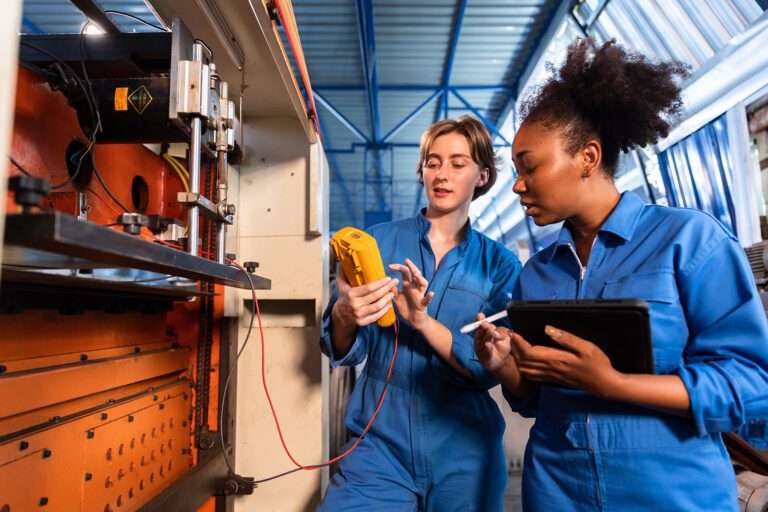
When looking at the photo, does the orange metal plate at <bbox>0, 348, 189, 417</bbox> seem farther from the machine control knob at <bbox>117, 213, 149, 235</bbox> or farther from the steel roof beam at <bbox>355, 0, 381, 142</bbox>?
the steel roof beam at <bbox>355, 0, 381, 142</bbox>

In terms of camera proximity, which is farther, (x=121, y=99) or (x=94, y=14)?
(x=94, y=14)

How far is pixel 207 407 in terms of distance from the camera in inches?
67.1

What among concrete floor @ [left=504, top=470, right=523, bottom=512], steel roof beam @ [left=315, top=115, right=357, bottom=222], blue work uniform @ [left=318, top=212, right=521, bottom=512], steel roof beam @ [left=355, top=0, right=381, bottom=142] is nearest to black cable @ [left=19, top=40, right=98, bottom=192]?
blue work uniform @ [left=318, top=212, right=521, bottom=512]

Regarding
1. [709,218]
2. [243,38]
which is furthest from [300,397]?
[709,218]

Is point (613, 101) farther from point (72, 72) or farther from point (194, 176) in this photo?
point (72, 72)

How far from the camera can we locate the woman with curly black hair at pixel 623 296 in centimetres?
85

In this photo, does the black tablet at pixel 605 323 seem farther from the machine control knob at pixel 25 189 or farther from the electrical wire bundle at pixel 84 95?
the electrical wire bundle at pixel 84 95

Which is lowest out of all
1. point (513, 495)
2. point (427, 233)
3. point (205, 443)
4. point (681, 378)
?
point (513, 495)

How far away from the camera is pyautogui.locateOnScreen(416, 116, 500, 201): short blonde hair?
60.5 inches

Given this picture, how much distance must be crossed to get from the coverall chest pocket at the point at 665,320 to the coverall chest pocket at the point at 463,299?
518 mm

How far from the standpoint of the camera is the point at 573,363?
0.88 meters

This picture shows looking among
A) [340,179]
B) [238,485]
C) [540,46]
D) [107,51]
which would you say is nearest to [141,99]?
[107,51]

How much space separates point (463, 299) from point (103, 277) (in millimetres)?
893

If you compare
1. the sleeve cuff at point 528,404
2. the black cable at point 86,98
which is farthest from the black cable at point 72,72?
the sleeve cuff at point 528,404
